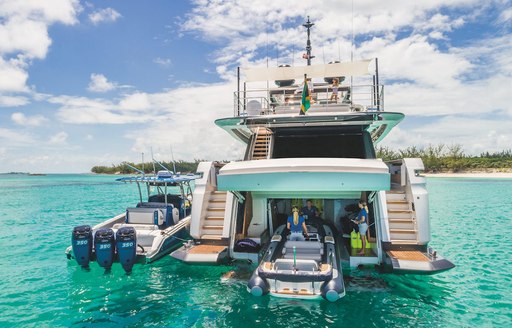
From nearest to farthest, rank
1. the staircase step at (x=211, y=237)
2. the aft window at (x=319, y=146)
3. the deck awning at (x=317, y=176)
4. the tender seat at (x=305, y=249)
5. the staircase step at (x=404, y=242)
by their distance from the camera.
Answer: the deck awning at (x=317, y=176), the tender seat at (x=305, y=249), the staircase step at (x=404, y=242), the staircase step at (x=211, y=237), the aft window at (x=319, y=146)

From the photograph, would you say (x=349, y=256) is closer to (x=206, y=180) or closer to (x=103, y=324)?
(x=206, y=180)

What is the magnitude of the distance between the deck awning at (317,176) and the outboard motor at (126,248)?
312 cm

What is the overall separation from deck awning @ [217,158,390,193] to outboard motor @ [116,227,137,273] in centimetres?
312

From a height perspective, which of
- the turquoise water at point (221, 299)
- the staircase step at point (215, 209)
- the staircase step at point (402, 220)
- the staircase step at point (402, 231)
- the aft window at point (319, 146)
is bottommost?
the turquoise water at point (221, 299)

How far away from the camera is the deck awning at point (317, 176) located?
6.69 metres

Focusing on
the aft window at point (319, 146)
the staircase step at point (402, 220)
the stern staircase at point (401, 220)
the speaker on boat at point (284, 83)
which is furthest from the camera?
the speaker on boat at point (284, 83)

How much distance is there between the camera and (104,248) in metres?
8.02

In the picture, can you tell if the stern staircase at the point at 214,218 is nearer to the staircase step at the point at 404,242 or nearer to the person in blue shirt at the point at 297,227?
the person in blue shirt at the point at 297,227

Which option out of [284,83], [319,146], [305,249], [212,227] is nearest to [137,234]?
[212,227]

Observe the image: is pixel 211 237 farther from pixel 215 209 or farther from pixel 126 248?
pixel 126 248

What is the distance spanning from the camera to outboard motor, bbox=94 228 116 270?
315 inches

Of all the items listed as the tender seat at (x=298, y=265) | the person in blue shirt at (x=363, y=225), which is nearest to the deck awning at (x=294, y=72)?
the person in blue shirt at (x=363, y=225)

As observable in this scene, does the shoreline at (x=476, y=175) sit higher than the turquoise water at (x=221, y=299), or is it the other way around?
the shoreline at (x=476, y=175)

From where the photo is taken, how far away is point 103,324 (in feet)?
20.9
